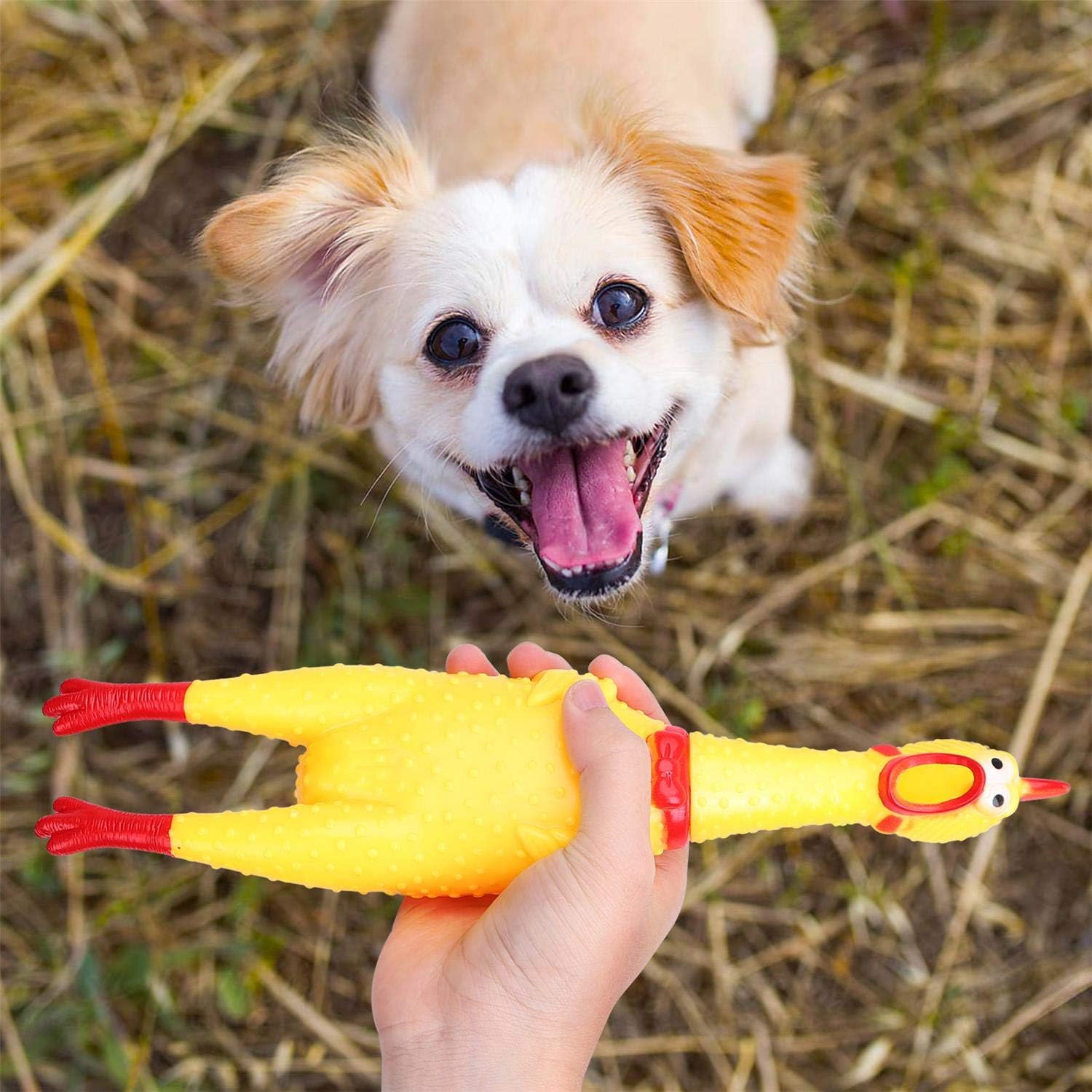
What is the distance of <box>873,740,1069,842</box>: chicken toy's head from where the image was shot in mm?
1217

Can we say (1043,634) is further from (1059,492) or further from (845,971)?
(845,971)

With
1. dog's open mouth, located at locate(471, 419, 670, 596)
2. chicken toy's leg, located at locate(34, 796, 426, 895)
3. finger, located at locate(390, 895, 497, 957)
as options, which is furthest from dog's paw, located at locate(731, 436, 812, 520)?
chicken toy's leg, located at locate(34, 796, 426, 895)

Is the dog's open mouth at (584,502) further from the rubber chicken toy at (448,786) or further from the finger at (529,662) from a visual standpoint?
the rubber chicken toy at (448,786)

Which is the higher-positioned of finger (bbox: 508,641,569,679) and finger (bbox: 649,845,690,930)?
finger (bbox: 508,641,569,679)

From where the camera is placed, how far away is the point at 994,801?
47.8 inches

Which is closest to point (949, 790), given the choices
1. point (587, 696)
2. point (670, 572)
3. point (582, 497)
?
point (587, 696)

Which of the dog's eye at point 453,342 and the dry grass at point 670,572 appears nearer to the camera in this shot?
the dog's eye at point 453,342

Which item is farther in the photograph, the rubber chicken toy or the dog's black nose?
the dog's black nose

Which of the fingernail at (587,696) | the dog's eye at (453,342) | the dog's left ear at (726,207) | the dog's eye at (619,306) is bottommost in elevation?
the fingernail at (587,696)

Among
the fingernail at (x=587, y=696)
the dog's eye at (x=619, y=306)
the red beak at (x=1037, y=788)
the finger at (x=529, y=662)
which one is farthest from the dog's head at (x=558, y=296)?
the red beak at (x=1037, y=788)

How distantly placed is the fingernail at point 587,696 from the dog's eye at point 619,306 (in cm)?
63

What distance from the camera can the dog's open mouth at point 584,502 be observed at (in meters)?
1.59

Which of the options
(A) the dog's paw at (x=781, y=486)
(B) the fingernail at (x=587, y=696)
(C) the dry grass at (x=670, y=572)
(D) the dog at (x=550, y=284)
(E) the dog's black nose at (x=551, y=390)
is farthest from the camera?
(A) the dog's paw at (x=781, y=486)

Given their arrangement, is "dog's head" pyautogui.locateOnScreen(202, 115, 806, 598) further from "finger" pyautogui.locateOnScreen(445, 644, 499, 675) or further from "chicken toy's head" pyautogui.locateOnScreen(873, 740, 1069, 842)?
"chicken toy's head" pyautogui.locateOnScreen(873, 740, 1069, 842)
